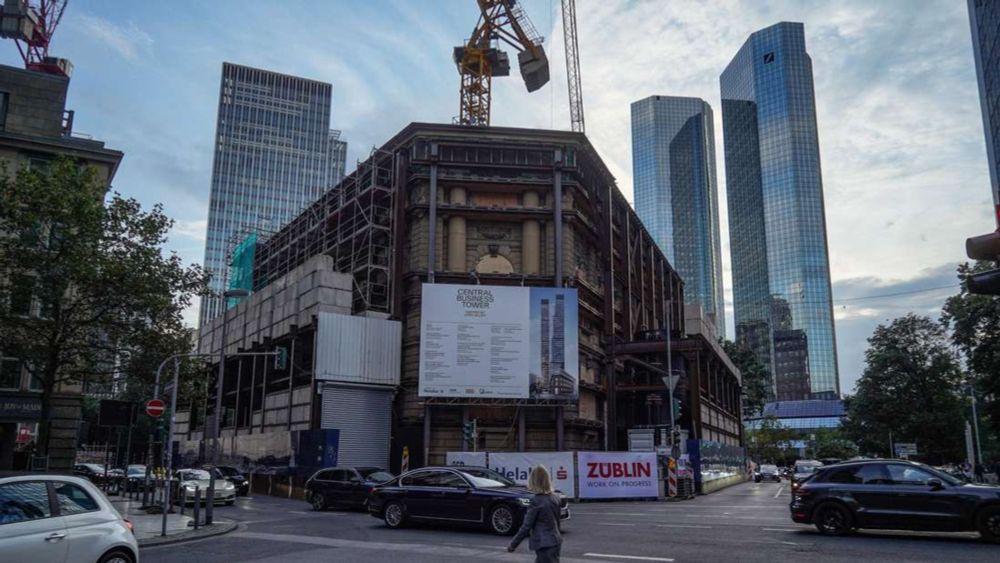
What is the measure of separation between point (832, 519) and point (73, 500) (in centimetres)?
1452

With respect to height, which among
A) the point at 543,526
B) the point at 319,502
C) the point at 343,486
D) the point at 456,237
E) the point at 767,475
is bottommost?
the point at 767,475

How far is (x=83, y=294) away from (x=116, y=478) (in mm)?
20415

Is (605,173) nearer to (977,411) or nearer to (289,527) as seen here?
(289,527)

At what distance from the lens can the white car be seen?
27.3ft

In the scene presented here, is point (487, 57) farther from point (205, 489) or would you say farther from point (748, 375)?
point (748, 375)

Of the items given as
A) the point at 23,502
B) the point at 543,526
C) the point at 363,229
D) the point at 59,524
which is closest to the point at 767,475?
→ the point at 363,229

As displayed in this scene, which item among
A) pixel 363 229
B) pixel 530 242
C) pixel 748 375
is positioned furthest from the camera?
pixel 748 375

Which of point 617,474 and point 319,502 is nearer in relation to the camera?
point 319,502

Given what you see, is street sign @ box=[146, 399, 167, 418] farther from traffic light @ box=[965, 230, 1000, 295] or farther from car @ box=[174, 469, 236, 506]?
traffic light @ box=[965, 230, 1000, 295]

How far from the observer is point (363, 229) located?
4281 centimetres

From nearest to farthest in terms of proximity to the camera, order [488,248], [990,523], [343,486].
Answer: [990,523] < [343,486] < [488,248]

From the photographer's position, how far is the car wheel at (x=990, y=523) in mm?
13930

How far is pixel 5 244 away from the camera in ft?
74.5

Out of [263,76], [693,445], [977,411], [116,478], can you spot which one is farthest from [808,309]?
[116,478]
